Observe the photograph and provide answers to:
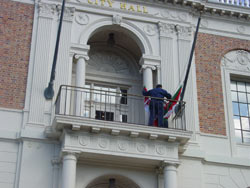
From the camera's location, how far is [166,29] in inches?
754

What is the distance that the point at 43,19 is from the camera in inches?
710

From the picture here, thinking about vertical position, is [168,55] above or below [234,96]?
above

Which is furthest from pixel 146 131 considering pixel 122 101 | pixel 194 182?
pixel 122 101

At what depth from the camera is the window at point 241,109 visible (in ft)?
61.2

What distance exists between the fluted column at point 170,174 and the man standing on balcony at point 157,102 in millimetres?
1350

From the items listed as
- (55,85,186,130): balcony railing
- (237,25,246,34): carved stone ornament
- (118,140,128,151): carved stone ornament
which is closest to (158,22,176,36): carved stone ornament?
(55,85,186,130): balcony railing

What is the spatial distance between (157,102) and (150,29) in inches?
134

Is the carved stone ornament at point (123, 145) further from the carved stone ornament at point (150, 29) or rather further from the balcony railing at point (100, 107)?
the carved stone ornament at point (150, 29)

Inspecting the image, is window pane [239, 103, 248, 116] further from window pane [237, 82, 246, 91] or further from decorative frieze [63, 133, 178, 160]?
decorative frieze [63, 133, 178, 160]

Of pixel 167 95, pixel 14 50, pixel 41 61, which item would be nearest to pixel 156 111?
pixel 167 95

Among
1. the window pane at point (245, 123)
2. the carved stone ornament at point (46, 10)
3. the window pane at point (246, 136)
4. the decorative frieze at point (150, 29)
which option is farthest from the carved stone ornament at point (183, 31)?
the carved stone ornament at point (46, 10)

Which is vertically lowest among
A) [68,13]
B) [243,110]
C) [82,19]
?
[243,110]

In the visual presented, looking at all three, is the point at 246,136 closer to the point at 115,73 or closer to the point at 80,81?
the point at 115,73

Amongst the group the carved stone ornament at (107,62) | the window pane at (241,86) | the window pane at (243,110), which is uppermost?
the carved stone ornament at (107,62)
